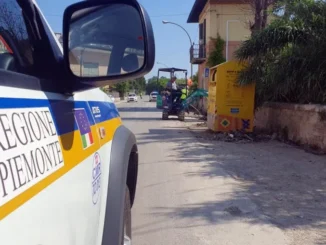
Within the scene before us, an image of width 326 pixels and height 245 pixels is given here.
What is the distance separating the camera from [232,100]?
45.4 feet

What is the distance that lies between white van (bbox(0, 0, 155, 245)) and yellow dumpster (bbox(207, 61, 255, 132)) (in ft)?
37.7

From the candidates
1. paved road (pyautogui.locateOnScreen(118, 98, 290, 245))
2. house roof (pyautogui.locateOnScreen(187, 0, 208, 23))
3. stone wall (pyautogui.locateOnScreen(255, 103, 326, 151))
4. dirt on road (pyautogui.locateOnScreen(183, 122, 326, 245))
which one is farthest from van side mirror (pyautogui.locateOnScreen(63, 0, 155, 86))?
house roof (pyautogui.locateOnScreen(187, 0, 208, 23))

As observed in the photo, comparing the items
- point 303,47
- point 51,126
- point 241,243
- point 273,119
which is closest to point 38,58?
point 51,126

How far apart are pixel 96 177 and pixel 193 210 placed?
3.53 m

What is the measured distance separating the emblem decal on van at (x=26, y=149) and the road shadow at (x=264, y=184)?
3678mm

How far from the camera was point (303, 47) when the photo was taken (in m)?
12.0

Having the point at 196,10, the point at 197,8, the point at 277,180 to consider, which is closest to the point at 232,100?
the point at 277,180

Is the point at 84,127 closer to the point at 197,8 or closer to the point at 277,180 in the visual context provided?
the point at 277,180

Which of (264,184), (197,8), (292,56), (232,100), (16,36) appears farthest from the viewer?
(197,8)

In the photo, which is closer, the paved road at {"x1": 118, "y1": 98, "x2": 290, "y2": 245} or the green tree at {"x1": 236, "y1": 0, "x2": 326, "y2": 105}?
the paved road at {"x1": 118, "y1": 98, "x2": 290, "y2": 245}

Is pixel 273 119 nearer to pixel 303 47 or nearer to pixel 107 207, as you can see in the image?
pixel 303 47

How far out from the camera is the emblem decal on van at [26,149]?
132 cm

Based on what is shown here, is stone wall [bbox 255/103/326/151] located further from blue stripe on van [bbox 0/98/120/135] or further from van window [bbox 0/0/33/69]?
van window [bbox 0/0/33/69]

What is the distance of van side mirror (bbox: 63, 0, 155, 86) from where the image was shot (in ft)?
6.63
